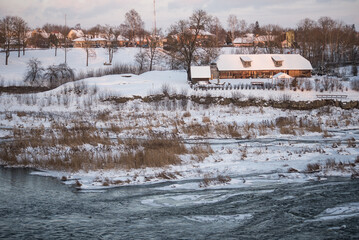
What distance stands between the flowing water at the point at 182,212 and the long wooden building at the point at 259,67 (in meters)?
47.0

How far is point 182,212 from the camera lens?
1086cm

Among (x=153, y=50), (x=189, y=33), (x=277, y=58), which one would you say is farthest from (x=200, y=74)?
(x=153, y=50)

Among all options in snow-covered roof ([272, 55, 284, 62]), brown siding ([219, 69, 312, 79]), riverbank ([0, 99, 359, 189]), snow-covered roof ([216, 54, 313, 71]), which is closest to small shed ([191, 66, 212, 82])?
snow-covered roof ([216, 54, 313, 71])

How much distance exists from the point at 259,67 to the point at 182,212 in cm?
5214

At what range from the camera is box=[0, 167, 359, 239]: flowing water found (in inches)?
365

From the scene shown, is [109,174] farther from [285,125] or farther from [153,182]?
[285,125]

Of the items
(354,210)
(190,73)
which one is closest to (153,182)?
(354,210)

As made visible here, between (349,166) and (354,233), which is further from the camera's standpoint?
(349,166)

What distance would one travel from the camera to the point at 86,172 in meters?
15.5

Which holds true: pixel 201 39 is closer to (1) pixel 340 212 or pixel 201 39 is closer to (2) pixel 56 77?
(2) pixel 56 77

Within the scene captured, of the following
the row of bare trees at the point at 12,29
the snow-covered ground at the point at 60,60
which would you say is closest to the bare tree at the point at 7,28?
the row of bare trees at the point at 12,29

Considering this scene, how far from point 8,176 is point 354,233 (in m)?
13.1

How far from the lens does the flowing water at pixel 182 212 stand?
927 cm

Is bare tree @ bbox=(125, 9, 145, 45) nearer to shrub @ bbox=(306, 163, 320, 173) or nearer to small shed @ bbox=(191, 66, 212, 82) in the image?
small shed @ bbox=(191, 66, 212, 82)
